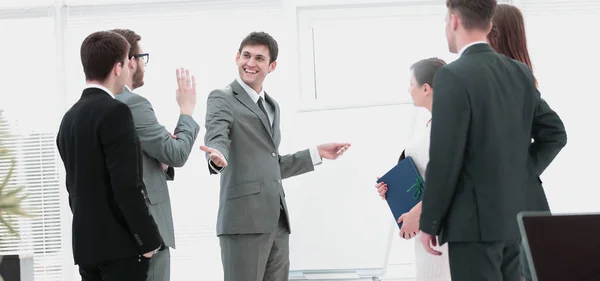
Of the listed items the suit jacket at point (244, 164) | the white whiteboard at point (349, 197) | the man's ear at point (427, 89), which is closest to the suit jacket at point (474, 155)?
the man's ear at point (427, 89)

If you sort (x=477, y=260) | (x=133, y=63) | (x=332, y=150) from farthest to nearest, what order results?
(x=332, y=150)
(x=133, y=63)
(x=477, y=260)

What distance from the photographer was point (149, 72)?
16.5 feet

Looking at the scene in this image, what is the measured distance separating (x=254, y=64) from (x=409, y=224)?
1.06m

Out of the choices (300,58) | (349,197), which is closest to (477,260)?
(349,197)

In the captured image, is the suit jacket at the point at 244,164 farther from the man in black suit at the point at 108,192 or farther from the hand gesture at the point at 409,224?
the man in black suit at the point at 108,192

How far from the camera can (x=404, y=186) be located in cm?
308

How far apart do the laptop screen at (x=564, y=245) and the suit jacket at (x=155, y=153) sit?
1.77m

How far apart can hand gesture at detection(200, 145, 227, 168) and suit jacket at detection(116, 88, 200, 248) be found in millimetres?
102

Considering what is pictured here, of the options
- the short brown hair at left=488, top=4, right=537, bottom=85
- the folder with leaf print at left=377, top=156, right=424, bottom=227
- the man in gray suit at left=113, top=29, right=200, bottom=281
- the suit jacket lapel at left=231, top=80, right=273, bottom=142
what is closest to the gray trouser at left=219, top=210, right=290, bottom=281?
the man in gray suit at left=113, top=29, right=200, bottom=281

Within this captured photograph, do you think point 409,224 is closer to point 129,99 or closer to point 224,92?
point 224,92

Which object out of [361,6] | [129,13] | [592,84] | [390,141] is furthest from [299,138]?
[592,84]

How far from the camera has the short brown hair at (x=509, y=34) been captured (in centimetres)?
268

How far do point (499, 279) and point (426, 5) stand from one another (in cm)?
309

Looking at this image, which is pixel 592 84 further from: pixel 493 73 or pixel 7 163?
pixel 7 163
